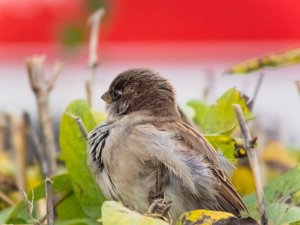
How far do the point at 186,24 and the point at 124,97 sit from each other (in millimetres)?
2855

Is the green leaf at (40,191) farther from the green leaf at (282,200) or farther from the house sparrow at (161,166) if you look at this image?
the green leaf at (282,200)

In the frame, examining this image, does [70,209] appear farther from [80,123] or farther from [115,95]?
[115,95]

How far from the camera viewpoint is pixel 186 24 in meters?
4.88

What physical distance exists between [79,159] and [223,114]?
30 centimetres

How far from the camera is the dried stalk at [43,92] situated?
5.86 feet

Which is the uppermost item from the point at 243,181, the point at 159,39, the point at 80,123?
the point at 159,39

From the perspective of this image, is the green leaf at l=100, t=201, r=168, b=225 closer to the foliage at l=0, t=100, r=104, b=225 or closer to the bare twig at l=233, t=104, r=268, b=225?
the bare twig at l=233, t=104, r=268, b=225

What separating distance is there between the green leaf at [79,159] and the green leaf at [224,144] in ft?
0.82

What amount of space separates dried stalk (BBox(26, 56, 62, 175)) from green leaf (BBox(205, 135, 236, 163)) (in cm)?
41

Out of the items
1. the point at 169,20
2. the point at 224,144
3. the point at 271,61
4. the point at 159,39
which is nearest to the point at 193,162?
the point at 224,144

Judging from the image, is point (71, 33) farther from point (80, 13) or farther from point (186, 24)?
point (186, 24)

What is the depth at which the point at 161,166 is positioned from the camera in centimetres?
175

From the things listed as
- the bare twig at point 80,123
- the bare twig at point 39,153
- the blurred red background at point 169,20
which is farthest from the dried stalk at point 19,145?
the blurred red background at point 169,20

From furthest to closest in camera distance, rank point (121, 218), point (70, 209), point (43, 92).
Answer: point (43, 92) → point (70, 209) → point (121, 218)
